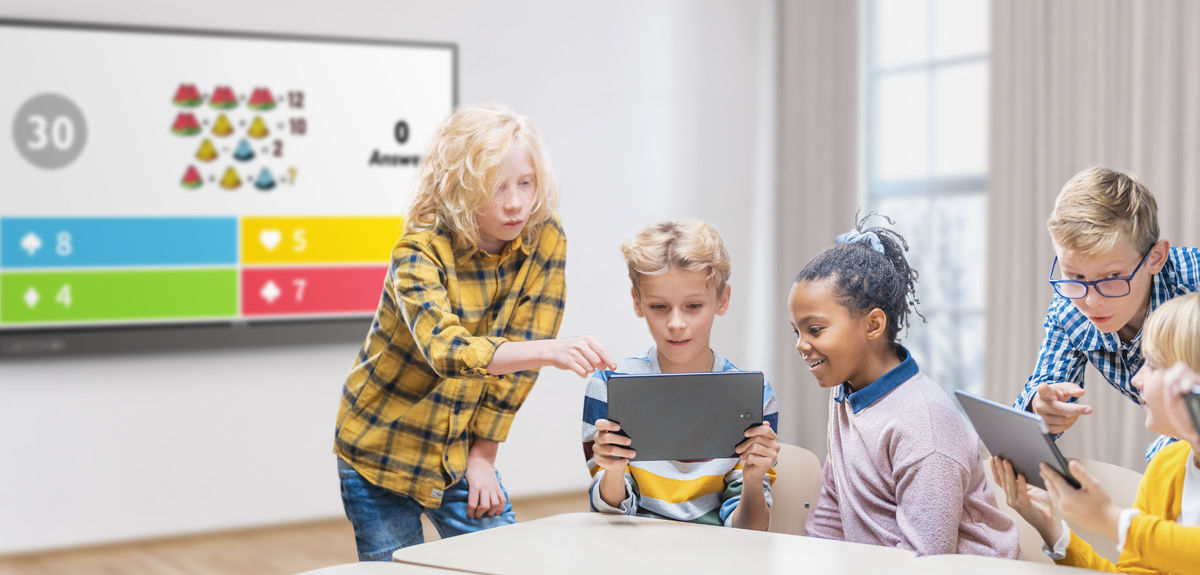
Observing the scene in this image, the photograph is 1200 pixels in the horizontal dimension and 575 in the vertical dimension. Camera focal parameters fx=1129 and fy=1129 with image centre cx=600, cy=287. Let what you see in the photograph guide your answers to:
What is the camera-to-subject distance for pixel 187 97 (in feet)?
13.7

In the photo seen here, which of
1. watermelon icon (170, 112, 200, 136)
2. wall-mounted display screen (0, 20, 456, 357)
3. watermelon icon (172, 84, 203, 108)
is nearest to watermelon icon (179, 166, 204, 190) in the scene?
wall-mounted display screen (0, 20, 456, 357)

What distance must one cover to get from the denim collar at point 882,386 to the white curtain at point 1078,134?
8.27 ft

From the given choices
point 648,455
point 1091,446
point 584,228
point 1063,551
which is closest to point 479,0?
point 584,228

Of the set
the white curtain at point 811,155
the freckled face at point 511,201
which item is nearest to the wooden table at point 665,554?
the freckled face at point 511,201

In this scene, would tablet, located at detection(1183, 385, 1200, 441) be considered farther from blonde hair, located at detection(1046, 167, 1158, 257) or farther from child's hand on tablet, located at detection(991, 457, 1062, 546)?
blonde hair, located at detection(1046, 167, 1158, 257)

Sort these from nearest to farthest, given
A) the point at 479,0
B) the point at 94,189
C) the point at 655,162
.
A: 1. the point at 94,189
2. the point at 479,0
3. the point at 655,162

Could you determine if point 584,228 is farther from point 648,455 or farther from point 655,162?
point 648,455

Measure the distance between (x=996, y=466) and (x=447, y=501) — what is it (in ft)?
3.15

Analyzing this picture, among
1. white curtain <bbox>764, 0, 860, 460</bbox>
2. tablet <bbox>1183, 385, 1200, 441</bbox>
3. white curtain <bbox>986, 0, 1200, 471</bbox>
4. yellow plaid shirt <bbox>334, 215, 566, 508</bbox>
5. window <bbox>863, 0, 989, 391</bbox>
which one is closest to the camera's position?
tablet <bbox>1183, 385, 1200, 441</bbox>

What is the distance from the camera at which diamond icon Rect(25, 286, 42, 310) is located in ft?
12.9

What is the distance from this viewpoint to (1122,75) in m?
4.04

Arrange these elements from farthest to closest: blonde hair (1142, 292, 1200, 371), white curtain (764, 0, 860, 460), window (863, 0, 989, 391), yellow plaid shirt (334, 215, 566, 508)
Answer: white curtain (764, 0, 860, 460) → window (863, 0, 989, 391) → yellow plaid shirt (334, 215, 566, 508) → blonde hair (1142, 292, 1200, 371)

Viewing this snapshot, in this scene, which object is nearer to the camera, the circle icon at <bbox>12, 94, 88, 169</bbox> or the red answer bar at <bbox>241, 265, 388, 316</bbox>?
→ the circle icon at <bbox>12, 94, 88, 169</bbox>

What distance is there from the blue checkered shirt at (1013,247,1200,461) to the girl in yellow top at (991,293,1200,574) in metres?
0.30
